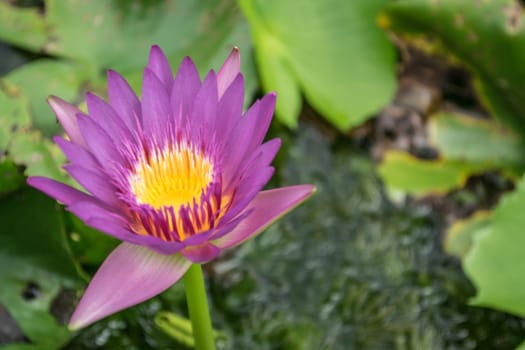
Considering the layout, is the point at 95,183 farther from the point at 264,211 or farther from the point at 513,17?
the point at 513,17

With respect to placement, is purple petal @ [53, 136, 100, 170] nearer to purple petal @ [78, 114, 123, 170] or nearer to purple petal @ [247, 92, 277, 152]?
purple petal @ [78, 114, 123, 170]

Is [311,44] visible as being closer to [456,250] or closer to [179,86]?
[456,250]

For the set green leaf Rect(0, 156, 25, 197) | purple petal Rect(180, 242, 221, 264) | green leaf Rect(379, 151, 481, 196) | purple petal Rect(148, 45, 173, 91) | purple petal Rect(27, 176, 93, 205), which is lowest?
green leaf Rect(379, 151, 481, 196)

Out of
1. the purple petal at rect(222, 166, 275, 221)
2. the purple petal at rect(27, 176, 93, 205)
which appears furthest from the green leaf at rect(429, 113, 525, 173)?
the purple petal at rect(27, 176, 93, 205)

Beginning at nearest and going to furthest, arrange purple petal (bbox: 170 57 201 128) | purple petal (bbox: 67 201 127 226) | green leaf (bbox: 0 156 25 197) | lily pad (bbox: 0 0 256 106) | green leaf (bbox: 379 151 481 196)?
purple petal (bbox: 67 201 127 226)
purple petal (bbox: 170 57 201 128)
green leaf (bbox: 0 156 25 197)
lily pad (bbox: 0 0 256 106)
green leaf (bbox: 379 151 481 196)

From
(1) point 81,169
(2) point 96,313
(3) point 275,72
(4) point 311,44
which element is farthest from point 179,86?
(4) point 311,44

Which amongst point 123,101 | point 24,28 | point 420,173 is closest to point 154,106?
point 123,101
